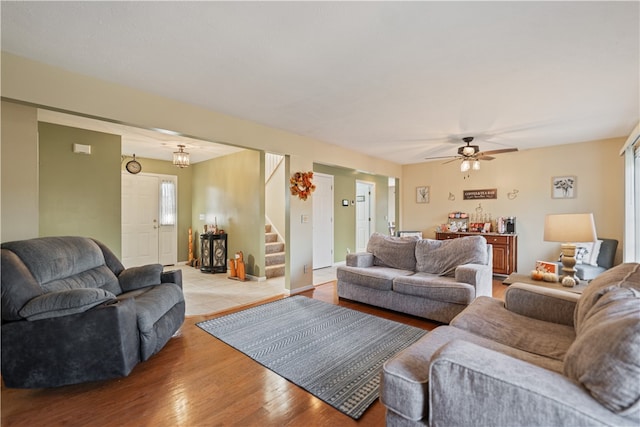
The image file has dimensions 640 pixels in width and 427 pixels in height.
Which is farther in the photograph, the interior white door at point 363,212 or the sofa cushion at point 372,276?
the interior white door at point 363,212

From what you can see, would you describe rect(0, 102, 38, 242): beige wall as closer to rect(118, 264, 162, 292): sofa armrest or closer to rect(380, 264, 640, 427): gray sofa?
rect(118, 264, 162, 292): sofa armrest

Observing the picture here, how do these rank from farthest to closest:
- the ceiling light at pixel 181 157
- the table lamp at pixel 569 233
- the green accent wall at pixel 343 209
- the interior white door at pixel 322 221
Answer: the green accent wall at pixel 343 209 < the interior white door at pixel 322 221 < the ceiling light at pixel 181 157 < the table lamp at pixel 569 233

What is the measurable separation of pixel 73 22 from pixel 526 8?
2776mm

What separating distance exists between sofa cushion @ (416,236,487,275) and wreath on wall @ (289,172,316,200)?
180 cm

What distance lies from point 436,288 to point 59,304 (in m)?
3.29

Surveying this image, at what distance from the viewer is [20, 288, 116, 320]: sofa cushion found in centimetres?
190

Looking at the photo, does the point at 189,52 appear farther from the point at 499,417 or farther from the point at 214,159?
the point at 214,159

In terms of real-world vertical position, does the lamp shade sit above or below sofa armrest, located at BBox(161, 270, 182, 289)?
above

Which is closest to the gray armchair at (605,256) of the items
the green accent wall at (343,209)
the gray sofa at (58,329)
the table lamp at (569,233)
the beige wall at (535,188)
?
the beige wall at (535,188)

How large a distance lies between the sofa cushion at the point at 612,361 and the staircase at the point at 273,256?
475cm

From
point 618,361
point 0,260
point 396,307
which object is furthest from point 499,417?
point 0,260

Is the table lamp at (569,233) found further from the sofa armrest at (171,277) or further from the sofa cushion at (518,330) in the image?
the sofa armrest at (171,277)

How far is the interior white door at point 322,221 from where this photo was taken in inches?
243

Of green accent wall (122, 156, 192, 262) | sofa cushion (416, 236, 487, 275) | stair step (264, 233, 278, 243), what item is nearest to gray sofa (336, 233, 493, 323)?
sofa cushion (416, 236, 487, 275)
